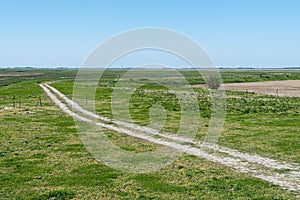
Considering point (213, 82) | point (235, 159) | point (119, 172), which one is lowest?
point (119, 172)

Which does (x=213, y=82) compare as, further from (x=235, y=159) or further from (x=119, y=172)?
(x=119, y=172)

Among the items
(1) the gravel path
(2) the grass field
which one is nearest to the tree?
(2) the grass field

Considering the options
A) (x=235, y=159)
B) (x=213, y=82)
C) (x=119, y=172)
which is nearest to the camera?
(x=119, y=172)

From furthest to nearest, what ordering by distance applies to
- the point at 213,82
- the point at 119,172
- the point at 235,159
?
the point at 213,82
the point at 235,159
the point at 119,172

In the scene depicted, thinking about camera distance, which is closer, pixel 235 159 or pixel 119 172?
pixel 119 172

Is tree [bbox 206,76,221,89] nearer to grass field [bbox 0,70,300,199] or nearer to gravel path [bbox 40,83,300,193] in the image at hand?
grass field [bbox 0,70,300,199]

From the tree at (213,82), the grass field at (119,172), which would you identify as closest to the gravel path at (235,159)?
the grass field at (119,172)

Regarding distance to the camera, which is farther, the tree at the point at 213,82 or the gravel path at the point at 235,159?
the tree at the point at 213,82

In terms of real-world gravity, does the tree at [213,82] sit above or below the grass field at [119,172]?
above

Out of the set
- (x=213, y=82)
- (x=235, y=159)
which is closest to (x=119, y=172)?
(x=235, y=159)

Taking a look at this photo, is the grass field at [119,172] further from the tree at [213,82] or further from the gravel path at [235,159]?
the tree at [213,82]

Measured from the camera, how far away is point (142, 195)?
456 inches

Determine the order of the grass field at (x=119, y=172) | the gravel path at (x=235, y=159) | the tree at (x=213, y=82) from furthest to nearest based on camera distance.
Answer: the tree at (x=213, y=82) < the gravel path at (x=235, y=159) < the grass field at (x=119, y=172)

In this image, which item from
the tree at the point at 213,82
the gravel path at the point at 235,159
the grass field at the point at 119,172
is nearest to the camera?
the grass field at the point at 119,172
